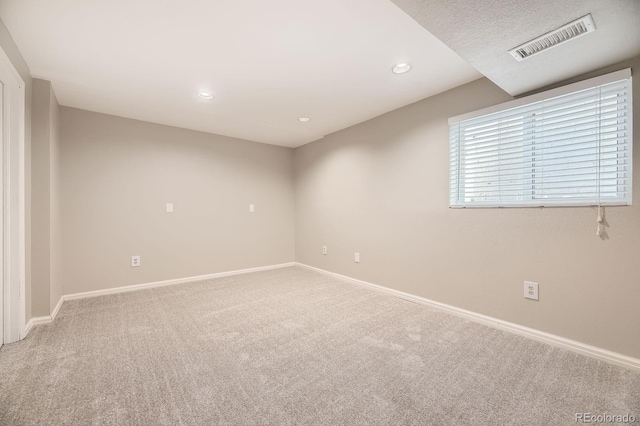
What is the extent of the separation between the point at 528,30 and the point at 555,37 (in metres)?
0.22

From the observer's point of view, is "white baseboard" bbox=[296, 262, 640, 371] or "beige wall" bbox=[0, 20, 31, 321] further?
"beige wall" bbox=[0, 20, 31, 321]

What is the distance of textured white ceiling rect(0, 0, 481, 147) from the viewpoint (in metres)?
1.61

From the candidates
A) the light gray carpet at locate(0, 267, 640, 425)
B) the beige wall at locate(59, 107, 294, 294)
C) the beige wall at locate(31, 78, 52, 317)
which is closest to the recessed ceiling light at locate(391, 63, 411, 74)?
the light gray carpet at locate(0, 267, 640, 425)

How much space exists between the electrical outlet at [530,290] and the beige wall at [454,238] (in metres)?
0.04

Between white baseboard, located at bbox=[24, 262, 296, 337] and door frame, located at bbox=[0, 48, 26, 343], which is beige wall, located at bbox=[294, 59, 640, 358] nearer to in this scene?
white baseboard, located at bbox=[24, 262, 296, 337]

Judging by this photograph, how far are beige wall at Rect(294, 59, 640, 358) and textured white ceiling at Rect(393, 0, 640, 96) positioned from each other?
351 mm

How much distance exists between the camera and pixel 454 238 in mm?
2635

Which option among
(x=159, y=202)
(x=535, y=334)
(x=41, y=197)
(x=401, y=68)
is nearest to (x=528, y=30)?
(x=401, y=68)

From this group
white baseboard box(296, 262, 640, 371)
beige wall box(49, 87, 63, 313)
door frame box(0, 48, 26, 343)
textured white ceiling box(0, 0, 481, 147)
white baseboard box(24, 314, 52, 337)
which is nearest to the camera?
textured white ceiling box(0, 0, 481, 147)

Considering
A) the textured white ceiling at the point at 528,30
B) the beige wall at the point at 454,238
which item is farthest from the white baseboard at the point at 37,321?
the textured white ceiling at the point at 528,30

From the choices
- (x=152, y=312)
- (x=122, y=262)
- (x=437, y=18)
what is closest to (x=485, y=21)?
(x=437, y=18)

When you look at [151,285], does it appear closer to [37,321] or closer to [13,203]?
[37,321]

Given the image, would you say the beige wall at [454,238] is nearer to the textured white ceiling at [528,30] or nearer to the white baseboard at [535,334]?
the white baseboard at [535,334]

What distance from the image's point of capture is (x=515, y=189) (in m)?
2.25
